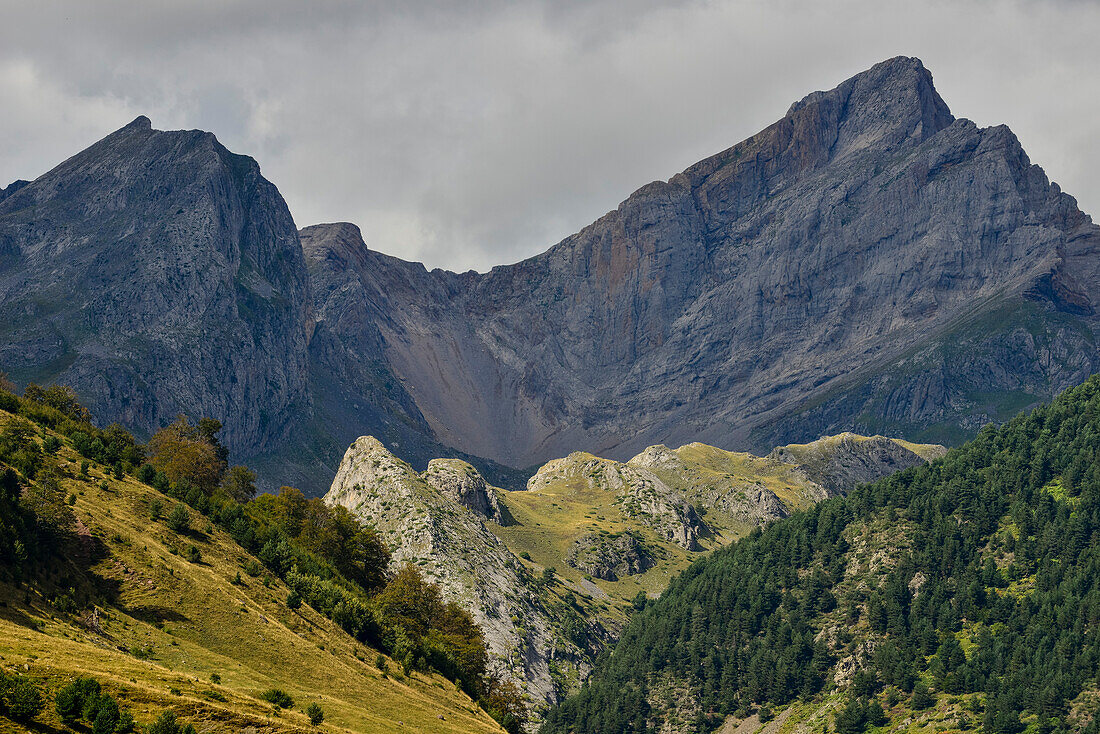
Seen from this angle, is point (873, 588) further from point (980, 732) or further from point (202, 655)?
point (202, 655)

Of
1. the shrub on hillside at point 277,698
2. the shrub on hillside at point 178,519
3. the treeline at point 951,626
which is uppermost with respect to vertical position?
the treeline at point 951,626

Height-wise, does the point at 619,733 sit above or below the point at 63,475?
below

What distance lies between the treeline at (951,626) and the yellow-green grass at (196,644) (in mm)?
94146

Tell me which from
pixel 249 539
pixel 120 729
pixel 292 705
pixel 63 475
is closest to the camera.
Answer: pixel 120 729

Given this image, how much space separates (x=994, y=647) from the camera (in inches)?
6220

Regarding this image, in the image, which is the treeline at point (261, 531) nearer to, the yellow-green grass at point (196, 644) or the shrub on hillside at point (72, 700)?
the yellow-green grass at point (196, 644)

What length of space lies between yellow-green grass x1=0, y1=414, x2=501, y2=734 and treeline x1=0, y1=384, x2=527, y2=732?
2.82 meters

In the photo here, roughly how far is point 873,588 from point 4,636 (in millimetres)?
166269

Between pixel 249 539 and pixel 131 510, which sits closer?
pixel 131 510

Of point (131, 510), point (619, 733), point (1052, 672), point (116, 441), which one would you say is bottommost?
point (619, 733)

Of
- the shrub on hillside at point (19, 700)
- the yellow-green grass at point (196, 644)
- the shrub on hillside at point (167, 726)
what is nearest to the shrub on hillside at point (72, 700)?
the yellow-green grass at point (196, 644)

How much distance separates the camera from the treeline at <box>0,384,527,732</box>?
67938mm

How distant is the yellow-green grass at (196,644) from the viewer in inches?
2026

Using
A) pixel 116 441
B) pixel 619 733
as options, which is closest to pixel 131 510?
pixel 116 441
